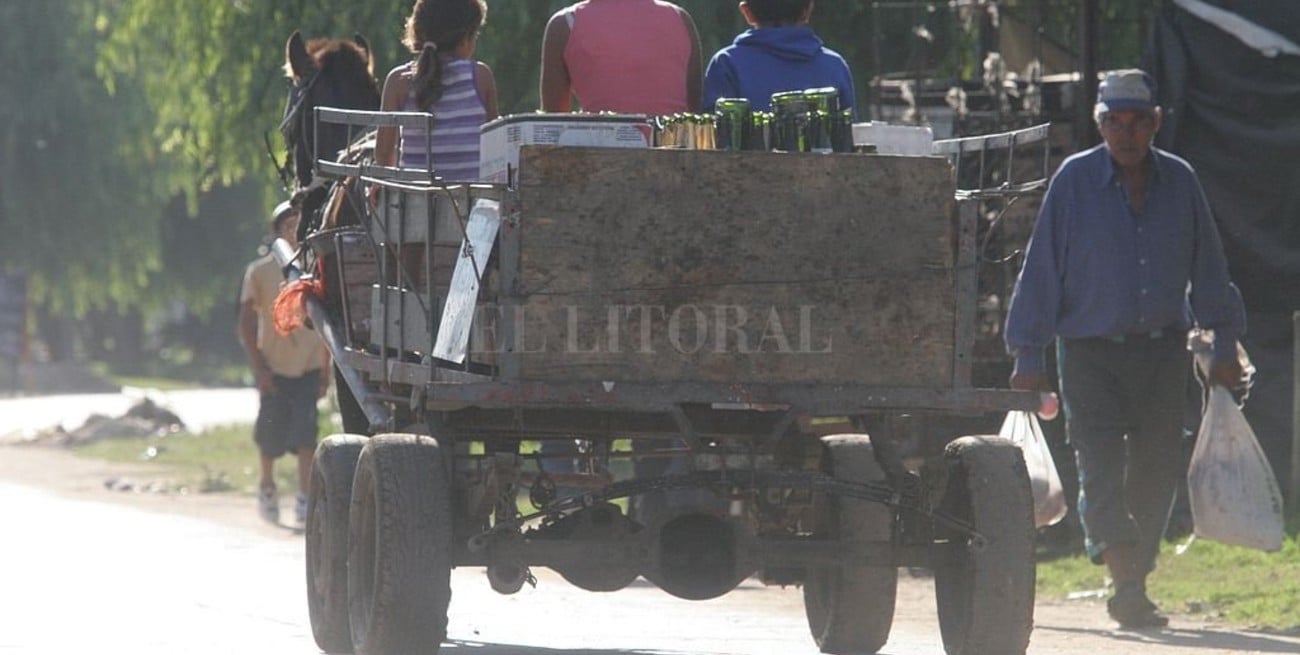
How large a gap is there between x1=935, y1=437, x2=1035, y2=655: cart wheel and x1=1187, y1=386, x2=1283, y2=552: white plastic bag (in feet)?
6.44

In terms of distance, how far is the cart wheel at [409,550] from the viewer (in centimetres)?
691

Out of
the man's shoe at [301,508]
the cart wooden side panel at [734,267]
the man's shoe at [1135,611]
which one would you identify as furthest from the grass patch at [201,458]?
the cart wooden side panel at [734,267]

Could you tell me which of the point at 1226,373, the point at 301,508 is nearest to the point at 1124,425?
the point at 1226,373

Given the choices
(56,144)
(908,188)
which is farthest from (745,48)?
(56,144)

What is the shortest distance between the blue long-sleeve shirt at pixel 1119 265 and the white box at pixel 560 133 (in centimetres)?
248

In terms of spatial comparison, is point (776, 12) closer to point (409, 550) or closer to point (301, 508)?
point (409, 550)

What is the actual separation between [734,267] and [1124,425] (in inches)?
112

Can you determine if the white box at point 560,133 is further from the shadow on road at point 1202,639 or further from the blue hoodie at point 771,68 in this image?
the shadow on road at point 1202,639

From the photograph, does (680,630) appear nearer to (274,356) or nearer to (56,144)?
(274,356)

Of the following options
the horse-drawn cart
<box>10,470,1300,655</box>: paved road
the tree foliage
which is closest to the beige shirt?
<box>10,470,1300,655</box>: paved road

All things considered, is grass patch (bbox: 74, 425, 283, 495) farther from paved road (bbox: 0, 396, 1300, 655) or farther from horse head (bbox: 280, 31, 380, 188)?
horse head (bbox: 280, 31, 380, 188)

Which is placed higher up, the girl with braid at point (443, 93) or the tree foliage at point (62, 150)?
the girl with braid at point (443, 93)

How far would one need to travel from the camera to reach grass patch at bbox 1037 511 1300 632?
31.7 feet

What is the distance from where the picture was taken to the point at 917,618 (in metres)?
10.2
